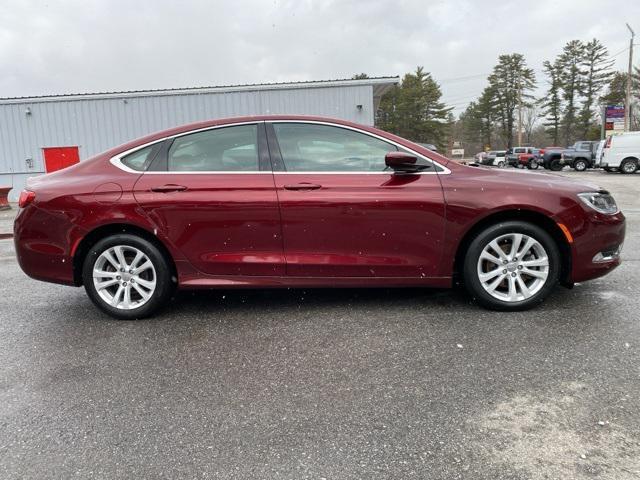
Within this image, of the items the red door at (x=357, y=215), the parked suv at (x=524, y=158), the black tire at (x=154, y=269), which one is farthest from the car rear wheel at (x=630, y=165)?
the black tire at (x=154, y=269)

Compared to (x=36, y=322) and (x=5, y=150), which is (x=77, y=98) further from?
(x=36, y=322)

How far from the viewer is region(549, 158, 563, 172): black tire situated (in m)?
31.2

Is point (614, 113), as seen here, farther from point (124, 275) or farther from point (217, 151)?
point (124, 275)

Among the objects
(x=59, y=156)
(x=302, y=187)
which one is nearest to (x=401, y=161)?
(x=302, y=187)

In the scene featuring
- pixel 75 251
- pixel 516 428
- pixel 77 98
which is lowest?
pixel 516 428

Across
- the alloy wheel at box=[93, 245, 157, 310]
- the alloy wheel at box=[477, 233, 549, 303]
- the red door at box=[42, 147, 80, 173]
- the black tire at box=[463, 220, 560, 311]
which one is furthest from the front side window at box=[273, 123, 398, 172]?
the red door at box=[42, 147, 80, 173]

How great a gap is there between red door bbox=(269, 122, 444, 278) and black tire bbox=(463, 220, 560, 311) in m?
0.26

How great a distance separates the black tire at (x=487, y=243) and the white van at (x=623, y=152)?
958 inches

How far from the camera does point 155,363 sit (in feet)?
10.3

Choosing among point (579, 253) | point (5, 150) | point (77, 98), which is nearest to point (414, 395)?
point (579, 253)

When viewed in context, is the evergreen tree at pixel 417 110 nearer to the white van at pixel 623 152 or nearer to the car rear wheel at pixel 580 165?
the car rear wheel at pixel 580 165

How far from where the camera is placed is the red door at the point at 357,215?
3682 millimetres

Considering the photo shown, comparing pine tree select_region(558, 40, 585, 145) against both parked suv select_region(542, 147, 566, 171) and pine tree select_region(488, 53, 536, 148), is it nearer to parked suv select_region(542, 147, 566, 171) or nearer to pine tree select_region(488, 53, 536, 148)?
pine tree select_region(488, 53, 536, 148)

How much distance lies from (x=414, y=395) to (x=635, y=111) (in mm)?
62248
